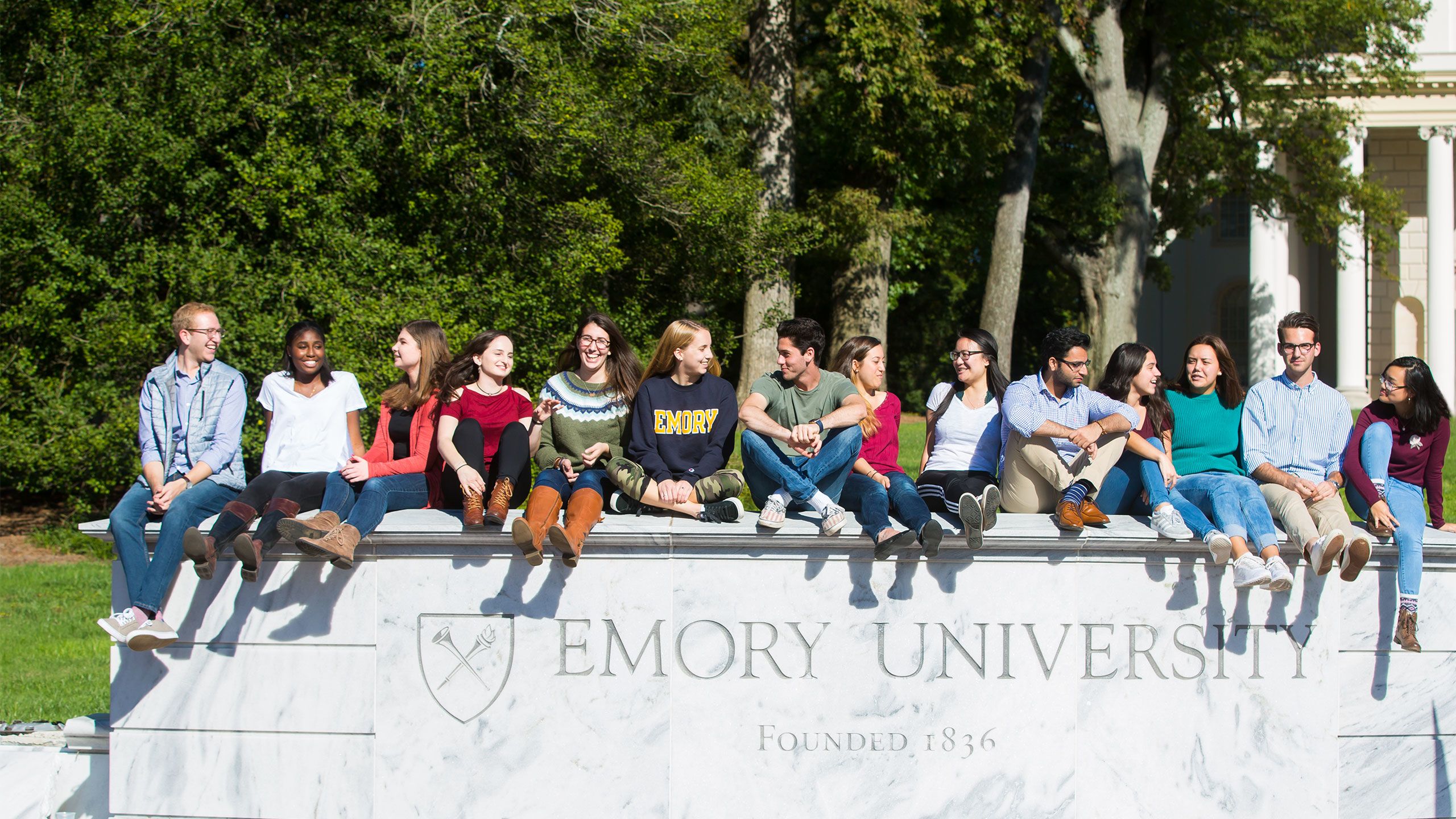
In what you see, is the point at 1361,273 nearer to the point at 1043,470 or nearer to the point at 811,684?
the point at 1043,470

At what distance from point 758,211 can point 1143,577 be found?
11.9 metres

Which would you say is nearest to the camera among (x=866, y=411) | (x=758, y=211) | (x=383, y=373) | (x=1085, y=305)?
(x=866, y=411)

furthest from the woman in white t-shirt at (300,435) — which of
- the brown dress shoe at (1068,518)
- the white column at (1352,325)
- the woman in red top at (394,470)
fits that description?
the white column at (1352,325)

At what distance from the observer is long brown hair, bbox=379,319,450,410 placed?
6375 mm

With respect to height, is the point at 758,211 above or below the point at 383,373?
above

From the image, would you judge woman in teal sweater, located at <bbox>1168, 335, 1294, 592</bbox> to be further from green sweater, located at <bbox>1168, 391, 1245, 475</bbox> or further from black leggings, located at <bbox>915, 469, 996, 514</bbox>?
black leggings, located at <bbox>915, 469, 996, 514</bbox>

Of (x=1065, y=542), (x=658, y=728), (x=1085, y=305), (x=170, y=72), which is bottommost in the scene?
(x=658, y=728)

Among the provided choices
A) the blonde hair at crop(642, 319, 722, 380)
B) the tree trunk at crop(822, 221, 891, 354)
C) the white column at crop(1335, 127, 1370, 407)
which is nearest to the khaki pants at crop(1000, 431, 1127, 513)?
the blonde hair at crop(642, 319, 722, 380)

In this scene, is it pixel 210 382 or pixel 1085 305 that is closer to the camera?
pixel 210 382

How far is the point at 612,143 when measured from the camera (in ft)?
Result: 45.4

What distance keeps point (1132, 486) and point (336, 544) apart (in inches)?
149

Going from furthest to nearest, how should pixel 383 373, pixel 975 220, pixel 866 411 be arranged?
1. pixel 975 220
2. pixel 383 373
3. pixel 866 411

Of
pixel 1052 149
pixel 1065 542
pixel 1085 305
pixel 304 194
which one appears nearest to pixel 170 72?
pixel 304 194

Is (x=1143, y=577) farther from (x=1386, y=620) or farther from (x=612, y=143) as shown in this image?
(x=612, y=143)
